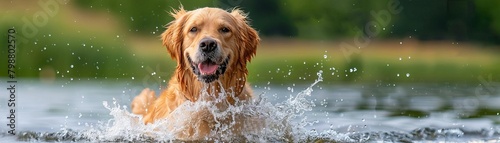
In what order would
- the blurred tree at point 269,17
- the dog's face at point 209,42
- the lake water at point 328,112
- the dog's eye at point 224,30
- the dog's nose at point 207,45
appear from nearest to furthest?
1. the dog's nose at point 207,45
2. the dog's face at point 209,42
3. the dog's eye at point 224,30
4. the lake water at point 328,112
5. the blurred tree at point 269,17

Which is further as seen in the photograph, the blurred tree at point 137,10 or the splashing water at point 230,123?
the blurred tree at point 137,10

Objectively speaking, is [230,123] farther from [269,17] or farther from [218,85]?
[269,17]

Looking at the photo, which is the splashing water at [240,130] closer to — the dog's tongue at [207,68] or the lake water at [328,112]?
the lake water at [328,112]

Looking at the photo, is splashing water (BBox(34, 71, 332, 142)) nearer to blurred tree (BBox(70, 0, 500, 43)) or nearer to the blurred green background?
the blurred green background

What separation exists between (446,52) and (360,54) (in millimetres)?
2168

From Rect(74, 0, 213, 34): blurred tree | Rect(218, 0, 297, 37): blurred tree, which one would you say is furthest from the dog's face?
Rect(218, 0, 297, 37): blurred tree

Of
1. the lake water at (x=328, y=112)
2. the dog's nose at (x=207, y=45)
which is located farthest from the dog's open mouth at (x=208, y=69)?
the lake water at (x=328, y=112)

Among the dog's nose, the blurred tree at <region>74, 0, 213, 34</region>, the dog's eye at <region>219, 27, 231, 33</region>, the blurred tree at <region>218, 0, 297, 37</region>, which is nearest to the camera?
the dog's nose

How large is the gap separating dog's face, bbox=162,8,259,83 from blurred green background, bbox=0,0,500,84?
32.3ft

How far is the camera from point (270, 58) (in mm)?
18750

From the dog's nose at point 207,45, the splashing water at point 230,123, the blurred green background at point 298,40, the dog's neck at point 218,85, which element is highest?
the blurred green background at point 298,40

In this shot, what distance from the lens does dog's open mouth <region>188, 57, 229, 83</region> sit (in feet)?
21.3

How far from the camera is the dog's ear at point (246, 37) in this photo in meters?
6.79

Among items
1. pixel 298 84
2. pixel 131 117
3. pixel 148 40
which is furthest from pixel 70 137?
pixel 148 40
